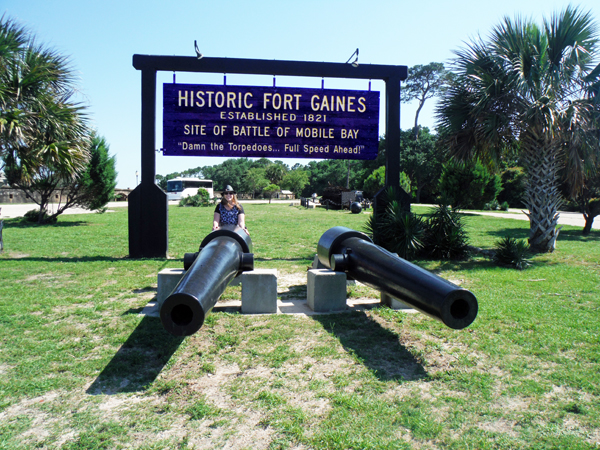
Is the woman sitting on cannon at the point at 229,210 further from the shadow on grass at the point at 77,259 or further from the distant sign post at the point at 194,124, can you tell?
the shadow on grass at the point at 77,259

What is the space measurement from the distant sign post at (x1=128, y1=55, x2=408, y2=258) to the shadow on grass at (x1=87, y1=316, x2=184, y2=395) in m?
4.39

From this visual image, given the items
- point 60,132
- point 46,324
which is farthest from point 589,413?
point 60,132

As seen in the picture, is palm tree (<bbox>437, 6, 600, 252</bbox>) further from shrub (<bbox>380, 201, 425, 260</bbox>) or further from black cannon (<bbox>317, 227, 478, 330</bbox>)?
black cannon (<bbox>317, 227, 478, 330</bbox>)

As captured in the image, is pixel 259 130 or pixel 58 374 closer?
pixel 58 374

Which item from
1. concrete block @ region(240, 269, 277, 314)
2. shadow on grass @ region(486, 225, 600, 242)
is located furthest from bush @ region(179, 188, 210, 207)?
concrete block @ region(240, 269, 277, 314)

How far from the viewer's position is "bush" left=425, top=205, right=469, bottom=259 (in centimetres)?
949

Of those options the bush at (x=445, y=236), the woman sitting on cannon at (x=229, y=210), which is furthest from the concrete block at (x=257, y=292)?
the bush at (x=445, y=236)

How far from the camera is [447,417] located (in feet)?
9.19

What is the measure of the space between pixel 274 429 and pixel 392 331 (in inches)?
85.8

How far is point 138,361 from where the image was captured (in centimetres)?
362

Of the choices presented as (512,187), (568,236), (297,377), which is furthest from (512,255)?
(512,187)

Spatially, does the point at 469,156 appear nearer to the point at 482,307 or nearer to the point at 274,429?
the point at 482,307

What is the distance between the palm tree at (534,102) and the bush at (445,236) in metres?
1.52

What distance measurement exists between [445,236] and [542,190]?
2700 mm
